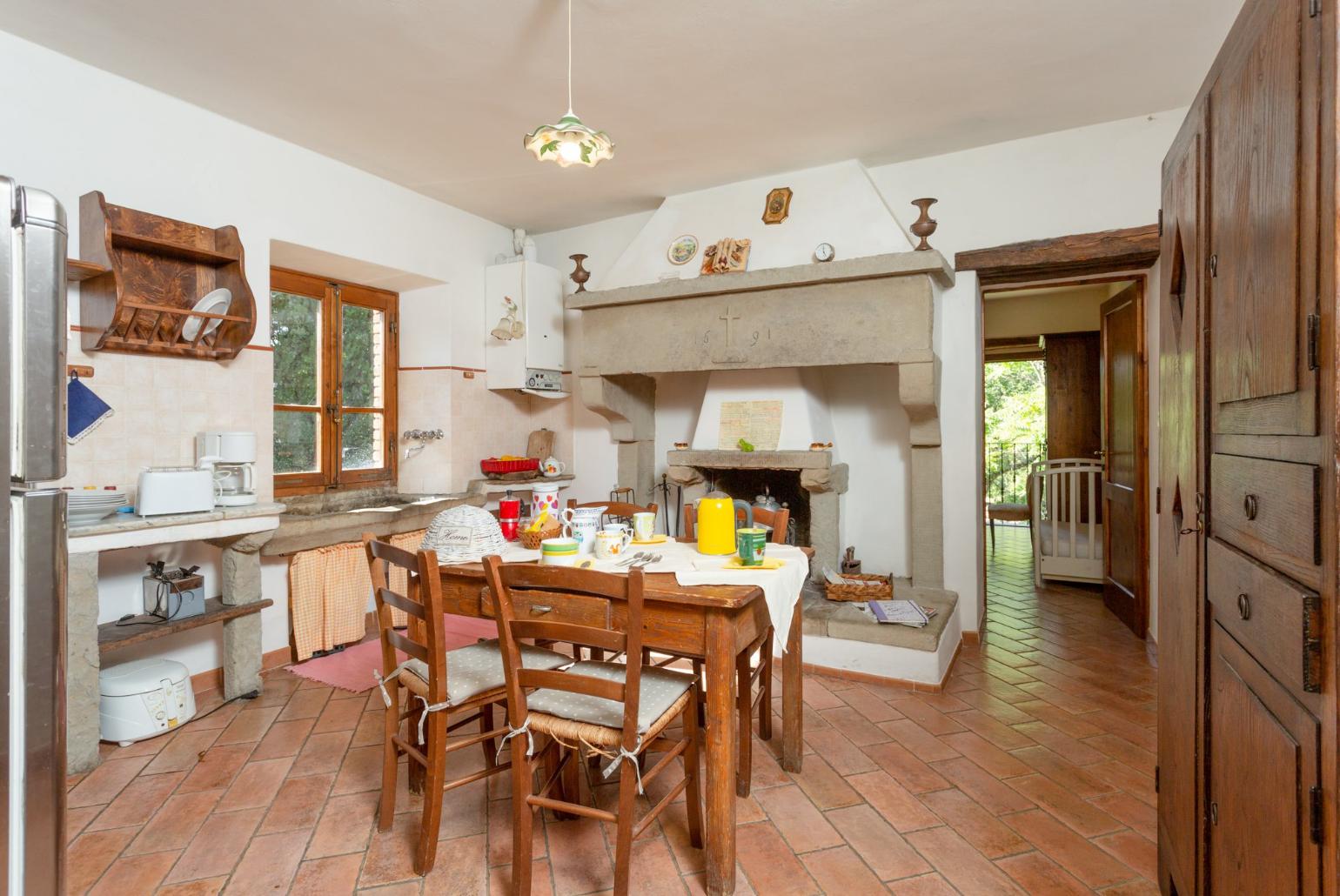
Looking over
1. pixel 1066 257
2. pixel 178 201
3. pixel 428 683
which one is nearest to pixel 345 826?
pixel 428 683

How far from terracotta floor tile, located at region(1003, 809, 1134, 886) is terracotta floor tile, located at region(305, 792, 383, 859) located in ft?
6.34

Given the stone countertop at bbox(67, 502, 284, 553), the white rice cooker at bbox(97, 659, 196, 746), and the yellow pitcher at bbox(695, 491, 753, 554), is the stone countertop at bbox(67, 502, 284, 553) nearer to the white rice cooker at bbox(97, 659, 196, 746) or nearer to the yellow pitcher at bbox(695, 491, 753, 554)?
the white rice cooker at bbox(97, 659, 196, 746)

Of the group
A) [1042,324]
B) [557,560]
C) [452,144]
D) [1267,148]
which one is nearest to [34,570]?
[557,560]

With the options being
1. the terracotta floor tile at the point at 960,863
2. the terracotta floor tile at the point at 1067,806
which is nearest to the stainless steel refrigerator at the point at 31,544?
the terracotta floor tile at the point at 960,863

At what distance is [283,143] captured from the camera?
11.2ft

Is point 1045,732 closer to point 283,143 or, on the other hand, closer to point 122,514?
point 122,514

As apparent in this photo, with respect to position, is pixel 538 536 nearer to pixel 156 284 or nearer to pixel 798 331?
pixel 798 331

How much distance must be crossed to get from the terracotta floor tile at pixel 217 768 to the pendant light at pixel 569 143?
2.37 meters

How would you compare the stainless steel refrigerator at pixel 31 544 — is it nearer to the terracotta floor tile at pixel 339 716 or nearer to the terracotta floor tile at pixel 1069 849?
the terracotta floor tile at pixel 339 716

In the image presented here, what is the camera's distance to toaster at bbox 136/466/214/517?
258cm

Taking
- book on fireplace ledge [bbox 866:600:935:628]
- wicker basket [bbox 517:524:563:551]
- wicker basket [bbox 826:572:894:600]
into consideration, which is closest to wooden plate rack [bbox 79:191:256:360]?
wicker basket [bbox 517:524:563:551]

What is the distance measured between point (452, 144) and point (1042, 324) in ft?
16.5

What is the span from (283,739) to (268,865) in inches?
34.3

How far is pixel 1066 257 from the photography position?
11.2 feet
